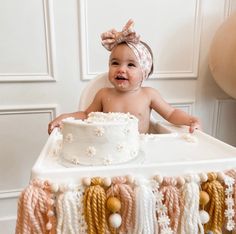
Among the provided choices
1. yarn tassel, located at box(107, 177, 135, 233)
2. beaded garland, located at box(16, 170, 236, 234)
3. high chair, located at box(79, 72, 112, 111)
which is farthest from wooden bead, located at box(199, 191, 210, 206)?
high chair, located at box(79, 72, 112, 111)

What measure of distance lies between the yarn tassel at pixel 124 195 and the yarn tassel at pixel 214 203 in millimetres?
153

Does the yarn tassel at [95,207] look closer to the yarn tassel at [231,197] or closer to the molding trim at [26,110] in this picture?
the yarn tassel at [231,197]

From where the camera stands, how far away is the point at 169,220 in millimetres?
475

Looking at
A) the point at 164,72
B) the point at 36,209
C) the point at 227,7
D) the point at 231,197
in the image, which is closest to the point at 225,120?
the point at 164,72

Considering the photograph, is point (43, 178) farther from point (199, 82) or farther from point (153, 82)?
point (199, 82)

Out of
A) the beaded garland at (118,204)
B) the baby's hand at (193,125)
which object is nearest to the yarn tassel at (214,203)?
the beaded garland at (118,204)

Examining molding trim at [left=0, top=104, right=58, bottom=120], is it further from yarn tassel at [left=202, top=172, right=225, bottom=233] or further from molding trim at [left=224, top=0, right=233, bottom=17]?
molding trim at [left=224, top=0, right=233, bottom=17]

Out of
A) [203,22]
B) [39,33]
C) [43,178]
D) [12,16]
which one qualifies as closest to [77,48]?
[39,33]

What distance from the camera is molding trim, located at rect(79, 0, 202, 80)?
1036 millimetres

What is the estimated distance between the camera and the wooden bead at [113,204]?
45 cm

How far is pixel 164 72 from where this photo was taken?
3.82 ft

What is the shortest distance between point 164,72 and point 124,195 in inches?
32.2

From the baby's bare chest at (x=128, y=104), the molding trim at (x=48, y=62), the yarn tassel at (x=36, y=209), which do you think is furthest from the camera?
the molding trim at (x=48, y=62)

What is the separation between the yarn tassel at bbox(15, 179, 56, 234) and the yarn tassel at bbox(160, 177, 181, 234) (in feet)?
0.69
